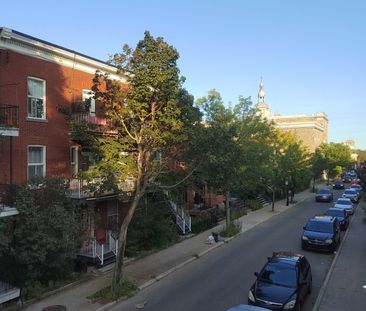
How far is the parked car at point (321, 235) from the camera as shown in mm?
21016

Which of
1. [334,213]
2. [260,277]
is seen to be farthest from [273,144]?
[260,277]

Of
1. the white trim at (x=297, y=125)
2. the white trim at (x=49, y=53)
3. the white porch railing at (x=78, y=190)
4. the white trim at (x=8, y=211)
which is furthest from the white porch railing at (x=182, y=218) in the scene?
the white trim at (x=297, y=125)

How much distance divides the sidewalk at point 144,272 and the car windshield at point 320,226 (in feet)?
16.6

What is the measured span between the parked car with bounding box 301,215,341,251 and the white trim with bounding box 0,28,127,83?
12.5m

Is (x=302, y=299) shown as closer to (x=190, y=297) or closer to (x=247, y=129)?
(x=190, y=297)

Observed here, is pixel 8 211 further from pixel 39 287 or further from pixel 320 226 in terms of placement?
pixel 320 226

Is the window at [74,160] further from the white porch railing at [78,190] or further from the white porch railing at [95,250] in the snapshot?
the white porch railing at [95,250]

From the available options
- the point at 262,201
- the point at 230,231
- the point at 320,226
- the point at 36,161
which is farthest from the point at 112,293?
the point at 262,201

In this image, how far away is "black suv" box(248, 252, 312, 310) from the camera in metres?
12.2

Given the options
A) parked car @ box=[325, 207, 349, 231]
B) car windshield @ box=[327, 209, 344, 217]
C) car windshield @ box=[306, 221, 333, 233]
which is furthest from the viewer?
car windshield @ box=[327, 209, 344, 217]

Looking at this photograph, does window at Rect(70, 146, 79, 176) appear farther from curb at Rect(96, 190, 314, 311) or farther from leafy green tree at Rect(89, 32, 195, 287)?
curb at Rect(96, 190, 314, 311)

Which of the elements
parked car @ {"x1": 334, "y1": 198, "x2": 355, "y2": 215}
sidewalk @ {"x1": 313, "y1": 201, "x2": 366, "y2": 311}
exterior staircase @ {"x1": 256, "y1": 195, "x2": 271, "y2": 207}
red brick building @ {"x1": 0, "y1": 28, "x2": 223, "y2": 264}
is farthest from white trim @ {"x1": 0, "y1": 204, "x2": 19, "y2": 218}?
exterior staircase @ {"x1": 256, "y1": 195, "x2": 271, "y2": 207}

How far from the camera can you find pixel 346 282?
1595 centimetres

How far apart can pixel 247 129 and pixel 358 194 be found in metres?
23.2
